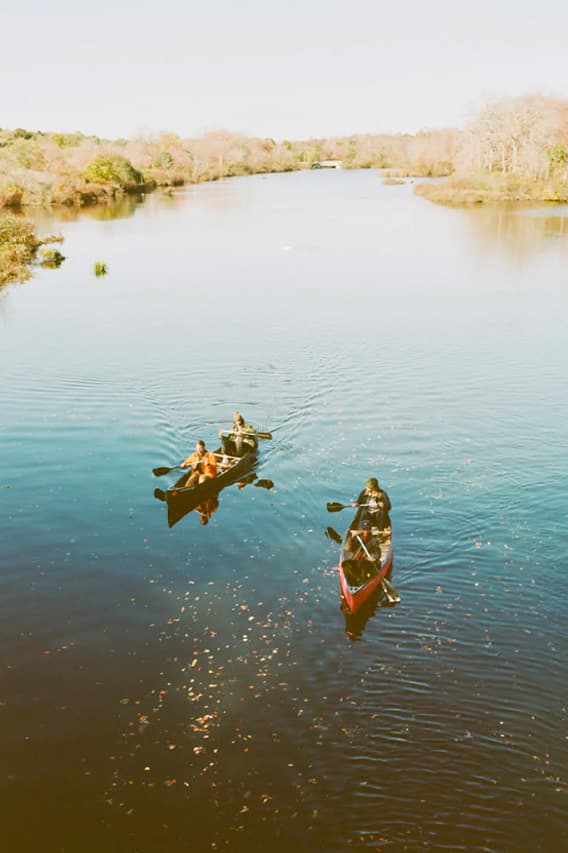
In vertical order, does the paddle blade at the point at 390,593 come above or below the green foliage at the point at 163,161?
below

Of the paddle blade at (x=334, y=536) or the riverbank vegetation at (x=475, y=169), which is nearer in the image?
the paddle blade at (x=334, y=536)

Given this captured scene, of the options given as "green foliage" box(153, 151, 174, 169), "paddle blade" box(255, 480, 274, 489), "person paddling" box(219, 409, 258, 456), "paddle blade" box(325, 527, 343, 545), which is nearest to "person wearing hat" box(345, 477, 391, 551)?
"paddle blade" box(325, 527, 343, 545)

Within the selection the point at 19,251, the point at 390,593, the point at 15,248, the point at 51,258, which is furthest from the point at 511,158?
the point at 390,593

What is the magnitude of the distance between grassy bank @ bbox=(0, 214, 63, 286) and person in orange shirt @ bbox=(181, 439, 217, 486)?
40.3m

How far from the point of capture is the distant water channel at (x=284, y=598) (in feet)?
39.1

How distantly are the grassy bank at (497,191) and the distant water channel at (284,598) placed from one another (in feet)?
233

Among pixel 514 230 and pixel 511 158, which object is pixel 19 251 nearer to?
pixel 514 230

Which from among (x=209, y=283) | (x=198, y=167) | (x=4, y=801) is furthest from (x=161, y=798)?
(x=198, y=167)

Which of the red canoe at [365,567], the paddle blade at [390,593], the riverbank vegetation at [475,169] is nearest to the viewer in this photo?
the red canoe at [365,567]

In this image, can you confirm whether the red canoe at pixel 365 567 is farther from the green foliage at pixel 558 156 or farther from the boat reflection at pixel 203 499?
the green foliage at pixel 558 156

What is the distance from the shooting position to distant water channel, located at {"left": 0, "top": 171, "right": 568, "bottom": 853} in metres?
11.9

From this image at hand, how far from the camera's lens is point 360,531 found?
17859 mm

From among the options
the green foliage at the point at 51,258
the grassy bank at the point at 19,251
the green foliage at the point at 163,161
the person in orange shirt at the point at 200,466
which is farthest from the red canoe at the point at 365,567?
the green foliage at the point at 163,161

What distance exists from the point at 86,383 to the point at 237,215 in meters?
69.7
